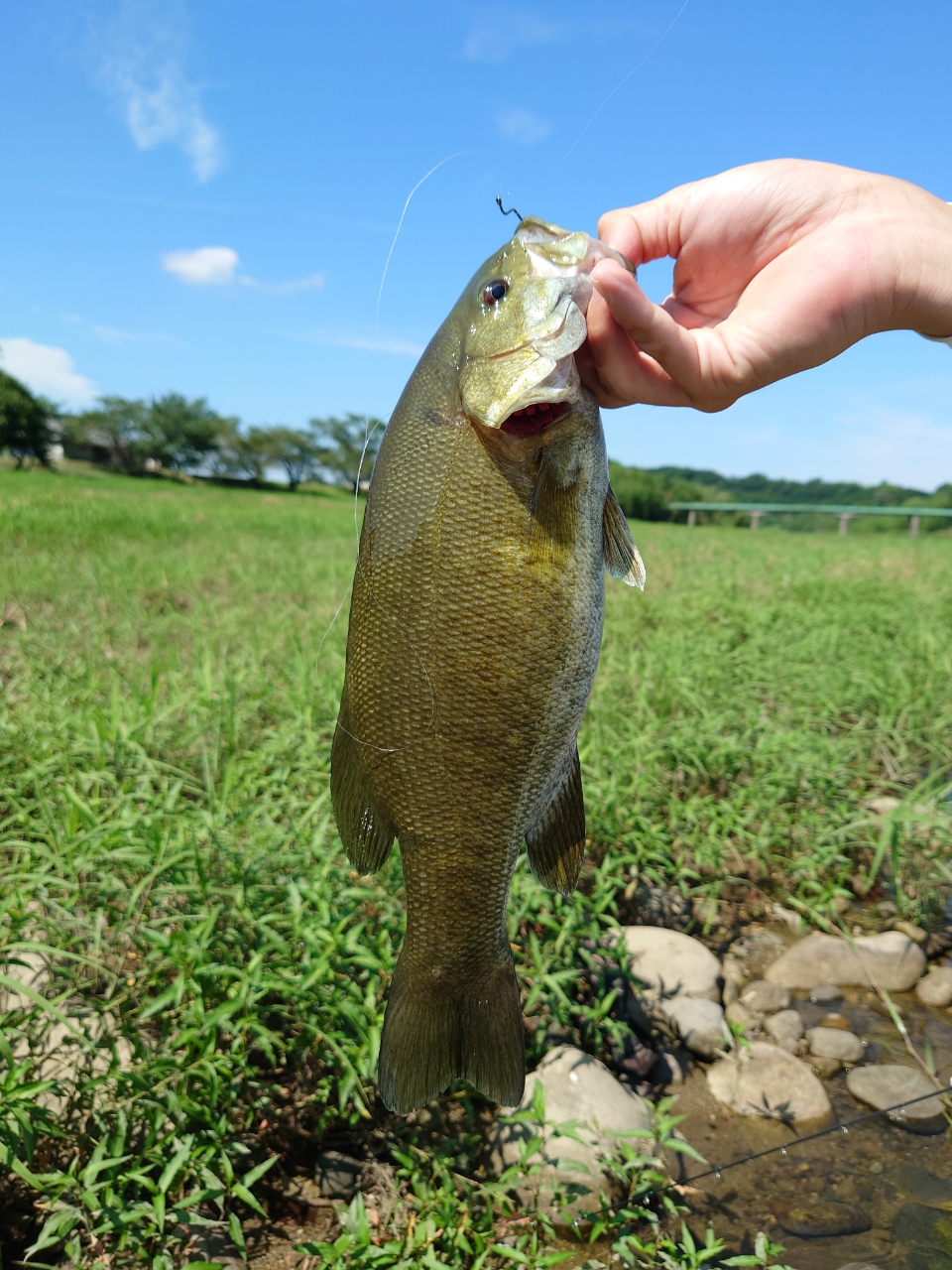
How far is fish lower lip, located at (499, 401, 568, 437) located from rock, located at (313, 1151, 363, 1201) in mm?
2636

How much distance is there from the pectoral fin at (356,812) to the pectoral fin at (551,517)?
577 mm

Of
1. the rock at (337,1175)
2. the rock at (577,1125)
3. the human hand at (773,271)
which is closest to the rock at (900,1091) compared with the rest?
the rock at (577,1125)

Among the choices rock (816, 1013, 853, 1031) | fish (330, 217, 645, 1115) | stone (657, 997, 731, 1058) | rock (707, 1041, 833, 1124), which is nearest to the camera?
fish (330, 217, 645, 1115)

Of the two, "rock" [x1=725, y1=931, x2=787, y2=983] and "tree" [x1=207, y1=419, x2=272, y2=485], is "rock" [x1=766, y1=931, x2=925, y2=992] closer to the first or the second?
"rock" [x1=725, y1=931, x2=787, y2=983]

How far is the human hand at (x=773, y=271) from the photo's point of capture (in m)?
2.16

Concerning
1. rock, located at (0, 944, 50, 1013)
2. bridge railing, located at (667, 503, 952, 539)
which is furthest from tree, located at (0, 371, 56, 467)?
rock, located at (0, 944, 50, 1013)

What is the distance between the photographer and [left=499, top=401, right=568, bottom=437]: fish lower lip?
1786mm

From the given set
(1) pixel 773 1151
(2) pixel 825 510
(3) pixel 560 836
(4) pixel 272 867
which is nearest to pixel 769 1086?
(1) pixel 773 1151

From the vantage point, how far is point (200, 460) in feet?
219

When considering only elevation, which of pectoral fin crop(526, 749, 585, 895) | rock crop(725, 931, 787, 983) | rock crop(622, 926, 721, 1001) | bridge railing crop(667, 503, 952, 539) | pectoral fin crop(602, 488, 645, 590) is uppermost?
bridge railing crop(667, 503, 952, 539)

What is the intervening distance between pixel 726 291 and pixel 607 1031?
305cm

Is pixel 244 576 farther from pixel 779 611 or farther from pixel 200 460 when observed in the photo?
pixel 200 460

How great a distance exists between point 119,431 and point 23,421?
12437mm

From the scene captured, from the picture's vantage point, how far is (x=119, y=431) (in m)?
62.7
